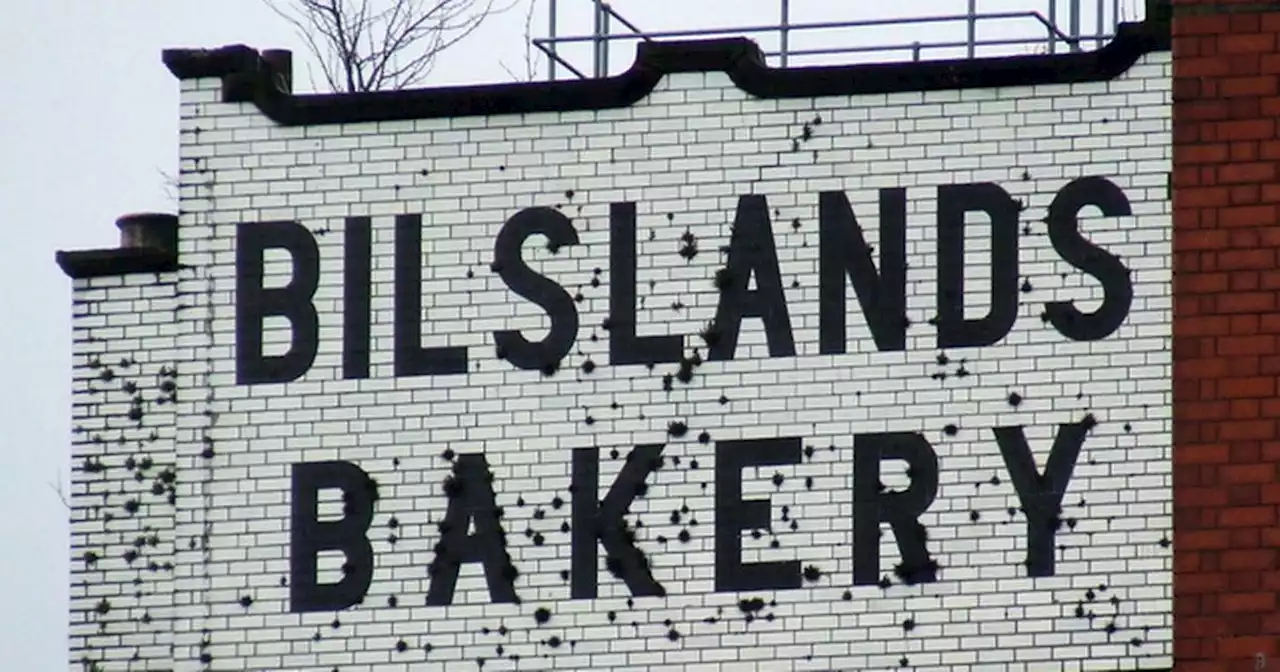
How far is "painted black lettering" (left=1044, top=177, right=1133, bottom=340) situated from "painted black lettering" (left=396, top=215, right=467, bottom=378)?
349 cm

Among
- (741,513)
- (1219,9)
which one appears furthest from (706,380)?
(1219,9)

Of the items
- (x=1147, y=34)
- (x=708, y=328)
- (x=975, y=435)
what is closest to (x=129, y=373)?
(x=708, y=328)

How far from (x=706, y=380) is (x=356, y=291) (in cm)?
221

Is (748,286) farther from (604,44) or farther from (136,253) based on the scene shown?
(136,253)

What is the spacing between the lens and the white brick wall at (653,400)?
18.4 m

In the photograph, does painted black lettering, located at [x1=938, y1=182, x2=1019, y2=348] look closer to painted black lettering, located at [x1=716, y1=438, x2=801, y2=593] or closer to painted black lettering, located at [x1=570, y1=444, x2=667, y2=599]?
painted black lettering, located at [x1=716, y1=438, x2=801, y2=593]

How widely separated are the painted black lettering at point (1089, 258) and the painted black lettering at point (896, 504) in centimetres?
108

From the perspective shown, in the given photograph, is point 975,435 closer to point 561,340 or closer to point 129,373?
point 561,340

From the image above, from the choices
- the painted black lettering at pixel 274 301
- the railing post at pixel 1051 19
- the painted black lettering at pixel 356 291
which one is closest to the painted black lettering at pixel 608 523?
the painted black lettering at pixel 356 291

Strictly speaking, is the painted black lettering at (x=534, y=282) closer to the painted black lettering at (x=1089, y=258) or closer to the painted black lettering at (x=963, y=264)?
the painted black lettering at (x=963, y=264)

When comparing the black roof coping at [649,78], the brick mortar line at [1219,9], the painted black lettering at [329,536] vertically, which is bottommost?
the painted black lettering at [329,536]

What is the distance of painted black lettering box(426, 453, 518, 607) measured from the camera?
1894 centimetres

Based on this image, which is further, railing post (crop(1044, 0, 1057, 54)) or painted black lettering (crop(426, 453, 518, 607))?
railing post (crop(1044, 0, 1057, 54))

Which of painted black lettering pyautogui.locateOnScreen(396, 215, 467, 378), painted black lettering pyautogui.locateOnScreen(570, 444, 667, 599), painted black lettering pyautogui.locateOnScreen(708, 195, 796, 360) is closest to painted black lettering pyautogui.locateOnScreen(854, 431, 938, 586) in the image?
painted black lettering pyautogui.locateOnScreen(708, 195, 796, 360)
